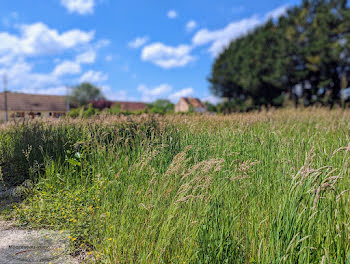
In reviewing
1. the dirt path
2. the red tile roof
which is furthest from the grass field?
the red tile roof

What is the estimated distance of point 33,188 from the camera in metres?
4.66

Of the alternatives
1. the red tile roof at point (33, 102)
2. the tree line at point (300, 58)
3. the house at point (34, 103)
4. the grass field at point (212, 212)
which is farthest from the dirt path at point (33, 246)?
the red tile roof at point (33, 102)

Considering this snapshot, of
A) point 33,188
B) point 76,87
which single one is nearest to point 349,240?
point 33,188

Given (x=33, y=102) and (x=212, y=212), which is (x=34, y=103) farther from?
(x=212, y=212)

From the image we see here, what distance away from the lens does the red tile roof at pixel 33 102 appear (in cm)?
4684

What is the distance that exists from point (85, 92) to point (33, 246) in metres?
60.5

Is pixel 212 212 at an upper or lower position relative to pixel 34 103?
lower

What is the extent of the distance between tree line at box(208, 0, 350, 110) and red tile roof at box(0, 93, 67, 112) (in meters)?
33.2

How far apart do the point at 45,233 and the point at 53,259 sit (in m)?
0.74

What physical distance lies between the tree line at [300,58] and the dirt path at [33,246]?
26772mm

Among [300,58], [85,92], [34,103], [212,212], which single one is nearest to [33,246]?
[212,212]

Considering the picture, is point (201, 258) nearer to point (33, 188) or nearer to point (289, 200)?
point (289, 200)

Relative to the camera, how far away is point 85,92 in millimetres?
60188

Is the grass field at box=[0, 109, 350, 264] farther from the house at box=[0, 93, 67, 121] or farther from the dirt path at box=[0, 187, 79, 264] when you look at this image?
the house at box=[0, 93, 67, 121]
